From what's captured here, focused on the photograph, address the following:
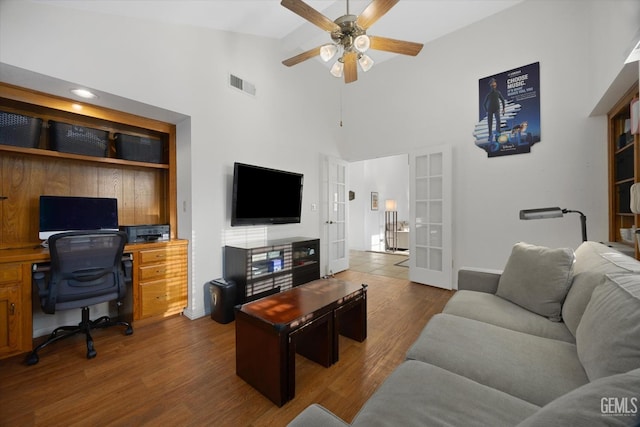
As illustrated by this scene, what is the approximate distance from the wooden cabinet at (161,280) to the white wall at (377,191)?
519 cm

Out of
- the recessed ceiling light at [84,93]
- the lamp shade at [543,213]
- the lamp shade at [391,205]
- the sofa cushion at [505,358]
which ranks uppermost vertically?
the recessed ceiling light at [84,93]

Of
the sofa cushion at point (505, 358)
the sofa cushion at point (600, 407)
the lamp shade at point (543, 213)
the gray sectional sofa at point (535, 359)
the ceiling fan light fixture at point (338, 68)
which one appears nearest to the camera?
the sofa cushion at point (600, 407)

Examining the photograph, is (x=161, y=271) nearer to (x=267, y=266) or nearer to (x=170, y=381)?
(x=267, y=266)

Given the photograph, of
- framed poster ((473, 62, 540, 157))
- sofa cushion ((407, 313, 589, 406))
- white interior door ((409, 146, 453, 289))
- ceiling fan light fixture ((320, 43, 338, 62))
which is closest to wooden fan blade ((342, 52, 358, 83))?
ceiling fan light fixture ((320, 43, 338, 62))

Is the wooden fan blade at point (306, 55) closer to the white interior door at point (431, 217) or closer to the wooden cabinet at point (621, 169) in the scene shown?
the white interior door at point (431, 217)

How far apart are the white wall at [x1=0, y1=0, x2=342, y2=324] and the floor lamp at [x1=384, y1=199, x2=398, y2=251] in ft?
11.6

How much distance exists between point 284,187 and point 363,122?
7.04 feet

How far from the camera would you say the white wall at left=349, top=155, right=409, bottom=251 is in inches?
287

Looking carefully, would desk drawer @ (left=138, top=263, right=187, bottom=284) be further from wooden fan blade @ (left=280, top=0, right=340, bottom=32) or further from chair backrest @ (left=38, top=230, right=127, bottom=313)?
wooden fan blade @ (left=280, top=0, right=340, bottom=32)

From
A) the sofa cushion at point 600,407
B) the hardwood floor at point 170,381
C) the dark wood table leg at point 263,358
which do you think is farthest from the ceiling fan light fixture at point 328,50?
the hardwood floor at point 170,381

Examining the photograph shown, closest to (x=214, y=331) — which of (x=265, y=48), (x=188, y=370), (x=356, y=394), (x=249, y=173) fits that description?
(x=188, y=370)

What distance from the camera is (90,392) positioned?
1649 mm

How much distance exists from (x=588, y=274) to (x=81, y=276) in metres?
3.56

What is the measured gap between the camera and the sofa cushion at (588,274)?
1.28 metres
